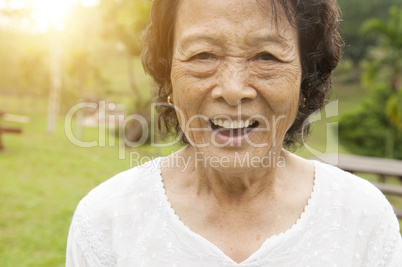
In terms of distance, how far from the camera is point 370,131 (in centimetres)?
1639

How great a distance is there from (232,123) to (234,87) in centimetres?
15

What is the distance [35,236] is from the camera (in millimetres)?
6324

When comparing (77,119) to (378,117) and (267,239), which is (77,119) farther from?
(267,239)

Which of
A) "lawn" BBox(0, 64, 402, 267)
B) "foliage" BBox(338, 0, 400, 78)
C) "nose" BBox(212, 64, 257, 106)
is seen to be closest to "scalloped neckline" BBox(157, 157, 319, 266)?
"nose" BBox(212, 64, 257, 106)

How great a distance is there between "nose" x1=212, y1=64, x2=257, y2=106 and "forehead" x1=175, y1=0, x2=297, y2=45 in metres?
0.14

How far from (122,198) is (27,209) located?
650 cm

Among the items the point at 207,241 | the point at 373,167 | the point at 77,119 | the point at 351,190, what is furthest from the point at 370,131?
the point at 207,241

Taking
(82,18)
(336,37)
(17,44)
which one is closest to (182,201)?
(336,37)

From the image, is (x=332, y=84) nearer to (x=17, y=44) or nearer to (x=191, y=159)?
(x=191, y=159)

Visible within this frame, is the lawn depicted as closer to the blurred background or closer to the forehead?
the blurred background

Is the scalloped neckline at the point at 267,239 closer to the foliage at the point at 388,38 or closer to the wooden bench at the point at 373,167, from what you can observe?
the wooden bench at the point at 373,167

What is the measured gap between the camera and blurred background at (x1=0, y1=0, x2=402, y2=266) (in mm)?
6680

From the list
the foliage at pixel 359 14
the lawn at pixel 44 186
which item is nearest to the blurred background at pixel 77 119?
the lawn at pixel 44 186

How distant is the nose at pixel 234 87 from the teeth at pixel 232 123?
0.28 feet
